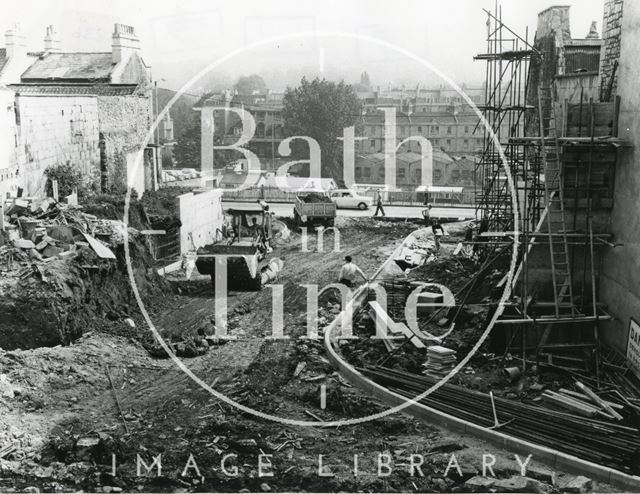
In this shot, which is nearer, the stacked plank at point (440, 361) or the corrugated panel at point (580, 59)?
the stacked plank at point (440, 361)

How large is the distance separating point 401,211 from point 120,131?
1804cm

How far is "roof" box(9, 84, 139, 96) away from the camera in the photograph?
33.5 metres

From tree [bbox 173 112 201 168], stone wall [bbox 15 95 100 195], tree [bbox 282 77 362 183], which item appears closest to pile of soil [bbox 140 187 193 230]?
stone wall [bbox 15 95 100 195]

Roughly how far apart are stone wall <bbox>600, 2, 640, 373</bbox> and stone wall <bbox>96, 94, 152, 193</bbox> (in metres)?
22.5

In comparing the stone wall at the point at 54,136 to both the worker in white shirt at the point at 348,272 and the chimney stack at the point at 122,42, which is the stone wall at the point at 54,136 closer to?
the chimney stack at the point at 122,42

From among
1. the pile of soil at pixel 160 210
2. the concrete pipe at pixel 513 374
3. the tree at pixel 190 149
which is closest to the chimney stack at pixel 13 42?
the pile of soil at pixel 160 210

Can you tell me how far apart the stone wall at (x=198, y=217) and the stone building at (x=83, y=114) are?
14.4 ft

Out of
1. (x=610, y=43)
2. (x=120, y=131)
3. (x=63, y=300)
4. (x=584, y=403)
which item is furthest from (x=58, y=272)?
(x=120, y=131)

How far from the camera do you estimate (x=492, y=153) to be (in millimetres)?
25984

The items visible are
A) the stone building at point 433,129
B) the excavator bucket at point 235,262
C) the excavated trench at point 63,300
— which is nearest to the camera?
the excavated trench at point 63,300

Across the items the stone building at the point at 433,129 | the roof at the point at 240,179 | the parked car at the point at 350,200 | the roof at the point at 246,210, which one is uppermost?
the stone building at the point at 433,129

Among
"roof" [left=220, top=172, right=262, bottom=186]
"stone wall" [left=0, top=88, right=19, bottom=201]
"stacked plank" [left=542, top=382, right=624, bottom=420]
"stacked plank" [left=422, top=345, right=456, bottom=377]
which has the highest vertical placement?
"stone wall" [left=0, top=88, right=19, bottom=201]

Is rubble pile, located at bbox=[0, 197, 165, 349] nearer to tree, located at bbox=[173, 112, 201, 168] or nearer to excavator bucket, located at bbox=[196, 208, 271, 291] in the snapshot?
excavator bucket, located at bbox=[196, 208, 271, 291]

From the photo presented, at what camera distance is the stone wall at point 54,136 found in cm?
2486
